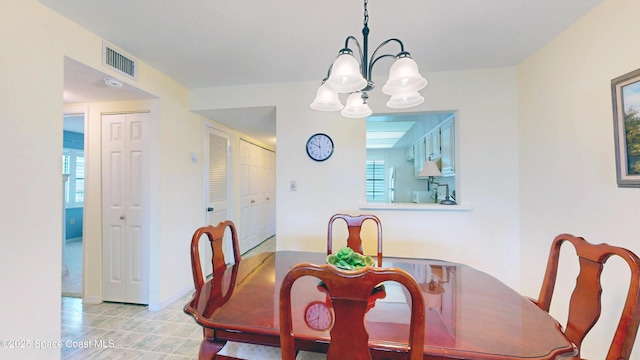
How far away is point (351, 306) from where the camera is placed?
0.72 metres

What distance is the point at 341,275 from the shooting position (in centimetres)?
70

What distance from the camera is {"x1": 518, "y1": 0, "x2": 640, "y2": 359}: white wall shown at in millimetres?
1483

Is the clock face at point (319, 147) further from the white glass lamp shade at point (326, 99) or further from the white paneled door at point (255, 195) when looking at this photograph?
the white paneled door at point (255, 195)

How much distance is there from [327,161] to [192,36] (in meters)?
1.55

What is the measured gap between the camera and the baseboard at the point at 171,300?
250cm

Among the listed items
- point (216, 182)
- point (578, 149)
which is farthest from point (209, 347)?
point (216, 182)

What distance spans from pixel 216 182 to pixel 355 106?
2537 mm

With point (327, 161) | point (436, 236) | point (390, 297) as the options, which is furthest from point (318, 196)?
point (390, 297)

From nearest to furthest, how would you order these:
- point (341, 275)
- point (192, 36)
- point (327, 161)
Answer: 1. point (341, 275)
2. point (192, 36)
3. point (327, 161)

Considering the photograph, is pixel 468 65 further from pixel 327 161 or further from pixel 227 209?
pixel 227 209

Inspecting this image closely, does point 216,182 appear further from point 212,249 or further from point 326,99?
point 326,99

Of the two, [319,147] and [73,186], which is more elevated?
[319,147]

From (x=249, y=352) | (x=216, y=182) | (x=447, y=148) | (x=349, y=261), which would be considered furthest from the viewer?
(x=216, y=182)

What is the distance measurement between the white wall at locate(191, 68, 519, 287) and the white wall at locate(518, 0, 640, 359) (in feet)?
0.47
